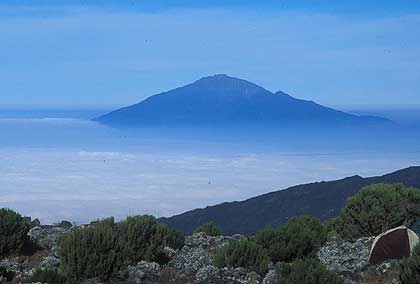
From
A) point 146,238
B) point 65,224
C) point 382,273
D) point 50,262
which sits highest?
point 65,224

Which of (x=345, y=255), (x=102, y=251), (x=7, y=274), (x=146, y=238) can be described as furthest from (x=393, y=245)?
(x=7, y=274)

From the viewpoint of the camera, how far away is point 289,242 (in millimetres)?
17328

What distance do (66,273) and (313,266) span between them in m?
4.72

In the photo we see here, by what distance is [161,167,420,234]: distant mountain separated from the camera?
6291 centimetres

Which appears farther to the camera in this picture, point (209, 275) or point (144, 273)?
point (144, 273)

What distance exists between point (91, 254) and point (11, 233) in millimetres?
4624

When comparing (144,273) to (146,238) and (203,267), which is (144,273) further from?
(146,238)

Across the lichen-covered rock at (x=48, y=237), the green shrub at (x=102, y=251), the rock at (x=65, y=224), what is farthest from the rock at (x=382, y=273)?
the rock at (x=65, y=224)

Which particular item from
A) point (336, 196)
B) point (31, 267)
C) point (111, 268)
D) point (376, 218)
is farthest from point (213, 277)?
point (336, 196)

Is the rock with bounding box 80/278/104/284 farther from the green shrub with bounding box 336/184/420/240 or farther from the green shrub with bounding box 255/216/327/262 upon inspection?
the green shrub with bounding box 336/184/420/240

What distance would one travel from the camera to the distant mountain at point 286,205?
6291 cm

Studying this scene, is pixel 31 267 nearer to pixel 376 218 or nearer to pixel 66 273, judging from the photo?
pixel 66 273

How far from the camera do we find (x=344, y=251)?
17.8m

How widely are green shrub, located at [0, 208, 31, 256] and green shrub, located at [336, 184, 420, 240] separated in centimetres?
825
